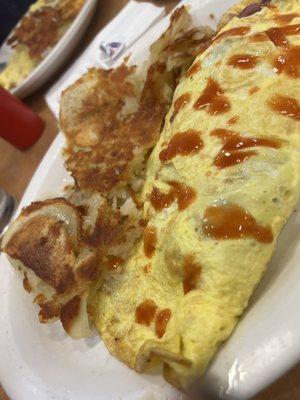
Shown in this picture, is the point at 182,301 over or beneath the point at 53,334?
over

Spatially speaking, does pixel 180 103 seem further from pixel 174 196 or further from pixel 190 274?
pixel 190 274

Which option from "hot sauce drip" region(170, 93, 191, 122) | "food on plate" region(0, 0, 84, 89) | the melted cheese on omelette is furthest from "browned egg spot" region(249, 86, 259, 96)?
"food on plate" region(0, 0, 84, 89)

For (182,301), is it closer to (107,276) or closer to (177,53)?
(107,276)

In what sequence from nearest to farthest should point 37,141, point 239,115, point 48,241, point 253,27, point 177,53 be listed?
point 239,115
point 253,27
point 48,241
point 177,53
point 37,141

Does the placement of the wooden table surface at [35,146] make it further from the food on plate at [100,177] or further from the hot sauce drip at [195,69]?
the hot sauce drip at [195,69]

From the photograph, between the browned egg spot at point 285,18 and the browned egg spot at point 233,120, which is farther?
the browned egg spot at point 285,18

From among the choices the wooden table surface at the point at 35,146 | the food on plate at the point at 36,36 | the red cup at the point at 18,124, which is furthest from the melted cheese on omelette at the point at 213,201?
the food on plate at the point at 36,36

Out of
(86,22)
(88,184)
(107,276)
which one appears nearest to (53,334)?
(107,276)
